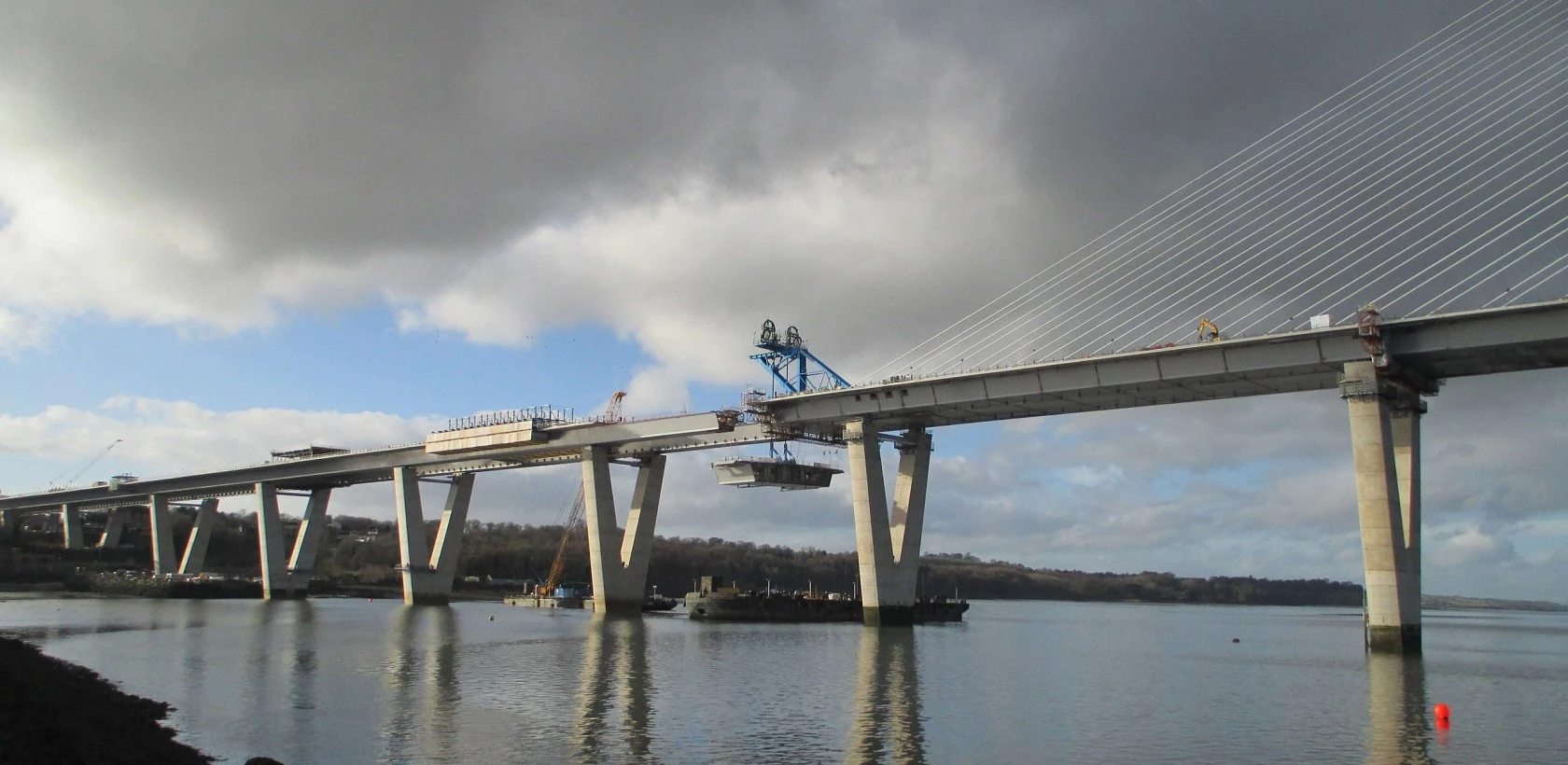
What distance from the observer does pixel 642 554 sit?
312 ft

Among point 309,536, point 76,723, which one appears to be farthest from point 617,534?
point 76,723

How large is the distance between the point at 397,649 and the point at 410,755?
99.4 feet

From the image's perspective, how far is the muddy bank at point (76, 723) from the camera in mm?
18656

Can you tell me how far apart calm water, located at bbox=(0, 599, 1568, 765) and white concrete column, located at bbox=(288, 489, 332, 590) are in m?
68.7

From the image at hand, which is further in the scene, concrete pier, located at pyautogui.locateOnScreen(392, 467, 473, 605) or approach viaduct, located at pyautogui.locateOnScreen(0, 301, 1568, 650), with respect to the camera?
concrete pier, located at pyautogui.locateOnScreen(392, 467, 473, 605)

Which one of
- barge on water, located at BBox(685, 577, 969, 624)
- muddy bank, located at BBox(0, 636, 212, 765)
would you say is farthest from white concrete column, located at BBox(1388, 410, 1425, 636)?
muddy bank, located at BBox(0, 636, 212, 765)

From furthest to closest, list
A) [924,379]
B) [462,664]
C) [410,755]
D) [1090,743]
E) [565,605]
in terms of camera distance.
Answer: [565,605] → [924,379] → [462,664] → [1090,743] → [410,755]

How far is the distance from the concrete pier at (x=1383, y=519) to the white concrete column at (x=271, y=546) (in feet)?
386

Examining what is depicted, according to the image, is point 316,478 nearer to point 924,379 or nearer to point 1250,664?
point 924,379

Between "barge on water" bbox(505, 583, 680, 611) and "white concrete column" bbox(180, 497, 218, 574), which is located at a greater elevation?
"white concrete column" bbox(180, 497, 218, 574)

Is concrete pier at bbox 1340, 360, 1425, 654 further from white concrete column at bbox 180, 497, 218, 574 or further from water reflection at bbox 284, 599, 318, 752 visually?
white concrete column at bbox 180, 497, 218, 574

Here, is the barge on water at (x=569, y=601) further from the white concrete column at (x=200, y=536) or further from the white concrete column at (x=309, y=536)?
the white concrete column at (x=200, y=536)

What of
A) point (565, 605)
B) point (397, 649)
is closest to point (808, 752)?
point (397, 649)

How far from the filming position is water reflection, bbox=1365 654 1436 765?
82.8 feet
